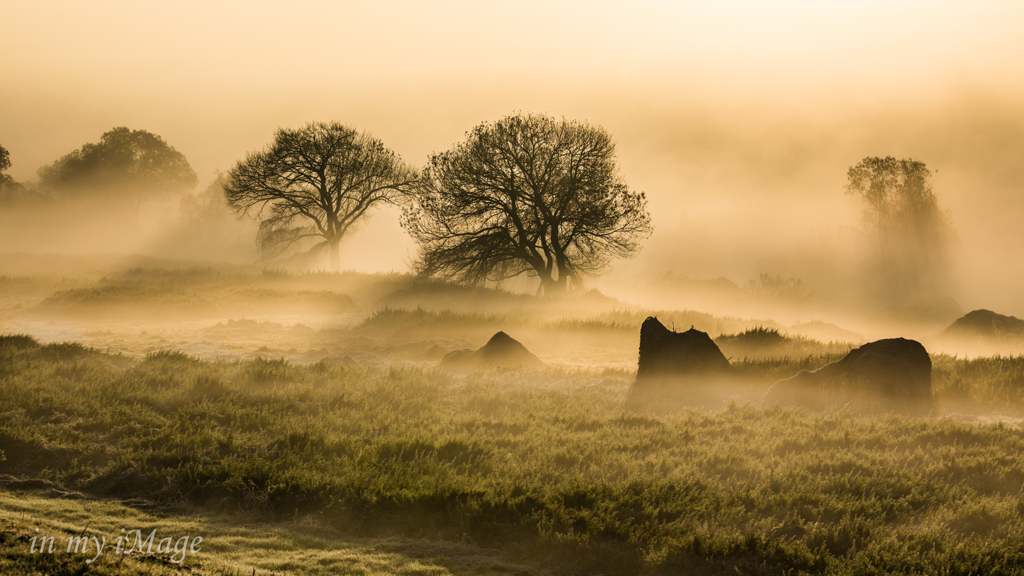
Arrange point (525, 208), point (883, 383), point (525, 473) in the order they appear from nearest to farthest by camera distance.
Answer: point (525, 473), point (883, 383), point (525, 208)

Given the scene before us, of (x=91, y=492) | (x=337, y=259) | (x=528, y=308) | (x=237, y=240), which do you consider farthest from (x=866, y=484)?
(x=237, y=240)

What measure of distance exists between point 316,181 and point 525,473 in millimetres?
37348

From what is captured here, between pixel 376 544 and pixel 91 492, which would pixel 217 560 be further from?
pixel 91 492

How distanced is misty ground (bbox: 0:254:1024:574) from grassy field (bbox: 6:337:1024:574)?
0.12 feet

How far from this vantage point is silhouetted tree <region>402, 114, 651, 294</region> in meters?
30.9

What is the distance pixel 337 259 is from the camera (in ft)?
144

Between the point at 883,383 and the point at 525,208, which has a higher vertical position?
the point at 525,208

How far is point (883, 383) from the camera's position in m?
12.6

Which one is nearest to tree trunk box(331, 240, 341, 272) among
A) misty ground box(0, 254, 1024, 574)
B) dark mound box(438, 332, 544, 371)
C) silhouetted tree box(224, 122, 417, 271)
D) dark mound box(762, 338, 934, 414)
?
silhouetted tree box(224, 122, 417, 271)

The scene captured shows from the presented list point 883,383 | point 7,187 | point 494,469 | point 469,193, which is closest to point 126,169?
point 7,187

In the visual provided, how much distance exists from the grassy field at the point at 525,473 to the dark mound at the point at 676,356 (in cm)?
156

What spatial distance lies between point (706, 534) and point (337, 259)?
40219 mm

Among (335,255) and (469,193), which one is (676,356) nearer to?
(469,193)

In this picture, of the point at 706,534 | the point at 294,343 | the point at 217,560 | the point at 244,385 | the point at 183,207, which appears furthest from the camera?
the point at 183,207
